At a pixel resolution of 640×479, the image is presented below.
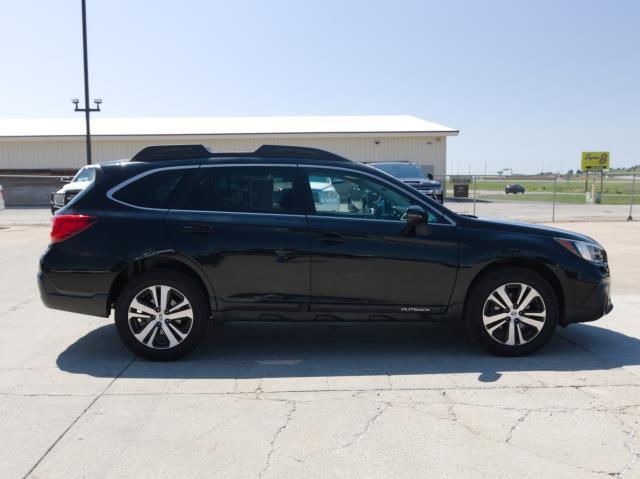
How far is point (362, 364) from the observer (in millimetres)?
5105

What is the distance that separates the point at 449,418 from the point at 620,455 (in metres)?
1.02

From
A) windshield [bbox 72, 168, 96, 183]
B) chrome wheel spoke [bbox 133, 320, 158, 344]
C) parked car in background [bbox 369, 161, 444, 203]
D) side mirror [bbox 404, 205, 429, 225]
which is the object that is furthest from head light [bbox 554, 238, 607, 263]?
windshield [bbox 72, 168, 96, 183]

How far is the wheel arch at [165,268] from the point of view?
5117 millimetres

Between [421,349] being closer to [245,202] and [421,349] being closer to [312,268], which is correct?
[312,268]

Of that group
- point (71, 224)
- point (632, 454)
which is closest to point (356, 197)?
point (71, 224)

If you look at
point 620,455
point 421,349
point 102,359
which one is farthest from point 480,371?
point 102,359

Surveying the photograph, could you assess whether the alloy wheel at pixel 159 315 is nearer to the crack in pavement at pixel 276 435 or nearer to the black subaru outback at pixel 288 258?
the black subaru outback at pixel 288 258

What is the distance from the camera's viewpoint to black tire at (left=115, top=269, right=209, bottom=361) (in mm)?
5082

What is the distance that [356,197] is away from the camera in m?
5.28

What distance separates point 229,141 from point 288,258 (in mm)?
27310

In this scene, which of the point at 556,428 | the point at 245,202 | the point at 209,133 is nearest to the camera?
the point at 556,428

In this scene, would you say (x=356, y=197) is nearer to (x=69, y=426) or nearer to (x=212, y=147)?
(x=69, y=426)

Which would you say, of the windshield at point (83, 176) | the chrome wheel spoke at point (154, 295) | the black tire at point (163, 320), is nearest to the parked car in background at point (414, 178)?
the windshield at point (83, 176)

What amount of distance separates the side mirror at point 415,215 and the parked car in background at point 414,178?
1202 centimetres
